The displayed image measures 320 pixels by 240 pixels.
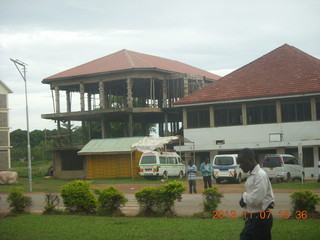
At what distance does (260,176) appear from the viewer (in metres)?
6.73

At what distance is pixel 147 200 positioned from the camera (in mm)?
15305

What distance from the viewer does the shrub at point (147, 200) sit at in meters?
15.2

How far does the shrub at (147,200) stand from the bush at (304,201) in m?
4.16

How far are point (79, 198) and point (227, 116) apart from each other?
85.1 ft

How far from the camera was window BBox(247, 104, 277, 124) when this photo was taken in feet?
128

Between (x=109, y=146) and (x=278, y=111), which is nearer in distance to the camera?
(x=278, y=111)

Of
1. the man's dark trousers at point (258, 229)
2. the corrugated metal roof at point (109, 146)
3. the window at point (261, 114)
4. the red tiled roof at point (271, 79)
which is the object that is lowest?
the man's dark trousers at point (258, 229)

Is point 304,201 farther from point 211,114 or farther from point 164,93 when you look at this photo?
point 164,93

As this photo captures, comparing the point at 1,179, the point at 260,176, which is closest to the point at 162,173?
the point at 1,179

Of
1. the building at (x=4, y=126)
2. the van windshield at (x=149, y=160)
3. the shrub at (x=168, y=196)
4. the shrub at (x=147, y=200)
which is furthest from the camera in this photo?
the building at (x=4, y=126)

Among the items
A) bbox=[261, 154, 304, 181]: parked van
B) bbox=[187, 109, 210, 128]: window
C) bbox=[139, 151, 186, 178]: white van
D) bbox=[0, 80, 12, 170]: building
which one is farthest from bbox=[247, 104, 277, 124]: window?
bbox=[0, 80, 12, 170]: building

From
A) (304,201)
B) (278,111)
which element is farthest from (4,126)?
(304,201)

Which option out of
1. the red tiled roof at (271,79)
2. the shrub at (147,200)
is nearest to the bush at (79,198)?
the shrub at (147,200)

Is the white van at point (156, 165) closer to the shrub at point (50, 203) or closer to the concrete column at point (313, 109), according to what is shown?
the concrete column at point (313, 109)
